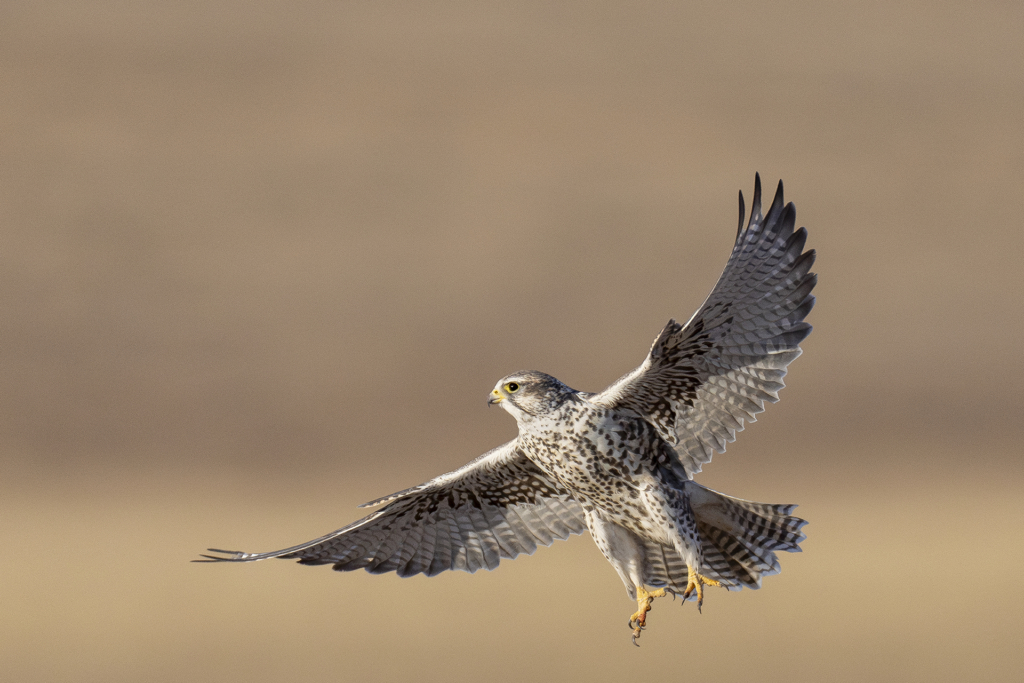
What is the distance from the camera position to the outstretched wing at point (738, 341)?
5.70 m

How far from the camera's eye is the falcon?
5.75m

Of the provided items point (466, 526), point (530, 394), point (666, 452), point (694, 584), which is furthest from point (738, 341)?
point (466, 526)

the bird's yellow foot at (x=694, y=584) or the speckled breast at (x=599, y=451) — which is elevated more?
the speckled breast at (x=599, y=451)

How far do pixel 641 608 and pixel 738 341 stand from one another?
4.68ft

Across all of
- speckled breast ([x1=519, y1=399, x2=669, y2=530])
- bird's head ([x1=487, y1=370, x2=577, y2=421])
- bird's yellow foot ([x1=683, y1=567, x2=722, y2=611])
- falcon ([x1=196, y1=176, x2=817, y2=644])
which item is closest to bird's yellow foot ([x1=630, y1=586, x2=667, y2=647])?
falcon ([x1=196, y1=176, x2=817, y2=644])

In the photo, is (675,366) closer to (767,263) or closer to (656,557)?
(767,263)

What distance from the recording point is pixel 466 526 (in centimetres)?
693

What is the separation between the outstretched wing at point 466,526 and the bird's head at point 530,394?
27.9 inches

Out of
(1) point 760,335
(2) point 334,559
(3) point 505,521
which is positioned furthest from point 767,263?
(2) point 334,559

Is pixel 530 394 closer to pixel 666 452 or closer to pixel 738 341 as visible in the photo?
pixel 666 452

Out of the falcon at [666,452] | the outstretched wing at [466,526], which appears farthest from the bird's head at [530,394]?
the outstretched wing at [466,526]

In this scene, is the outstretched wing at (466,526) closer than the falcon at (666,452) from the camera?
No

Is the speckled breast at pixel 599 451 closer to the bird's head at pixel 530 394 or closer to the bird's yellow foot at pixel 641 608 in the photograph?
the bird's head at pixel 530 394

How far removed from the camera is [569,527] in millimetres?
6902
